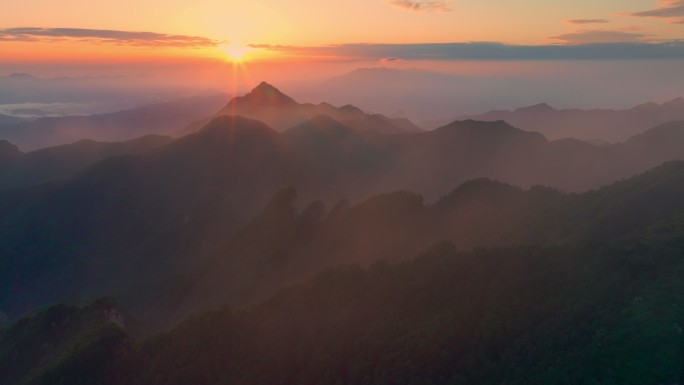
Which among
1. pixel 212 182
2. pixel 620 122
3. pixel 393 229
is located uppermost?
pixel 620 122

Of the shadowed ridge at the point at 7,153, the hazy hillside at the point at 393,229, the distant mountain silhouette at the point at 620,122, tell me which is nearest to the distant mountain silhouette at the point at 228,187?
the hazy hillside at the point at 393,229

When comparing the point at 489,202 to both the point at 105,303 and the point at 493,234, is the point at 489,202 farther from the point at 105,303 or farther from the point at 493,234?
the point at 105,303

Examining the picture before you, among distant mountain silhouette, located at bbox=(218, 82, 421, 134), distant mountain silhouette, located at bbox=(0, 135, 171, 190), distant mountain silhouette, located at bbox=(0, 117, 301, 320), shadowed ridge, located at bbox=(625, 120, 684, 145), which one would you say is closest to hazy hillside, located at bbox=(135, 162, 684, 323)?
distant mountain silhouette, located at bbox=(0, 117, 301, 320)

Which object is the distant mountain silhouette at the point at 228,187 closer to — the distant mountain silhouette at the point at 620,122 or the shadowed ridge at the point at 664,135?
the shadowed ridge at the point at 664,135

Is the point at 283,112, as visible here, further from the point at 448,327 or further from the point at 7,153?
the point at 448,327

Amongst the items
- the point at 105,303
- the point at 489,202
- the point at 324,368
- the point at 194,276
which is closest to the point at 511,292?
the point at 324,368

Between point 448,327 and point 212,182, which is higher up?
point 448,327

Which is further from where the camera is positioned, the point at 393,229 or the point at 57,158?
the point at 57,158

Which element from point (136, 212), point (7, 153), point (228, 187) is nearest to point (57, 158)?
point (7, 153)
